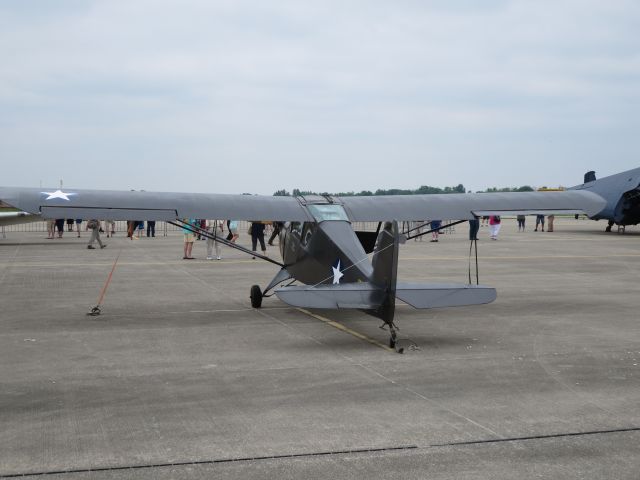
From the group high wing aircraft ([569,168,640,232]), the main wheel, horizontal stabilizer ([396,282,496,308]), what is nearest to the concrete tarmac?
the main wheel

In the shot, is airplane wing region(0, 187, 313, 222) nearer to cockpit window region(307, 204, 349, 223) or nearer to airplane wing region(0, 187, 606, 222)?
airplane wing region(0, 187, 606, 222)

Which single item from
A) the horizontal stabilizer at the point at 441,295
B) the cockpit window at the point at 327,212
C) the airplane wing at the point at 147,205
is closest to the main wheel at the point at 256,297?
the airplane wing at the point at 147,205

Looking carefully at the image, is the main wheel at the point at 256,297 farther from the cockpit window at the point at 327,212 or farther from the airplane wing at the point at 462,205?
the airplane wing at the point at 462,205

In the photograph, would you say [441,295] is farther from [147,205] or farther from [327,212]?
[147,205]

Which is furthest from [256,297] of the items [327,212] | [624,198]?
[624,198]

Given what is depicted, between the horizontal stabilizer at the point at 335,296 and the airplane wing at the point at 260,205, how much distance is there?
3.39 m

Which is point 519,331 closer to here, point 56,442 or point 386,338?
point 386,338

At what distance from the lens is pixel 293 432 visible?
625cm

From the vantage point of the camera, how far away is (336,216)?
1268cm

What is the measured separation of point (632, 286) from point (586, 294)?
6.98ft

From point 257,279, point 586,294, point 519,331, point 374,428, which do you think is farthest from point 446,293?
point 257,279

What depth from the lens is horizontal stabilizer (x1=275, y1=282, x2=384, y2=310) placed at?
30.6 feet

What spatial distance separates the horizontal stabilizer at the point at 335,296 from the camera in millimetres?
9336

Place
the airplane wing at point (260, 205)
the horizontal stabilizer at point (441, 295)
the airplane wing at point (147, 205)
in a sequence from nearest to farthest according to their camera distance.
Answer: the horizontal stabilizer at point (441, 295), the airplane wing at point (147, 205), the airplane wing at point (260, 205)
